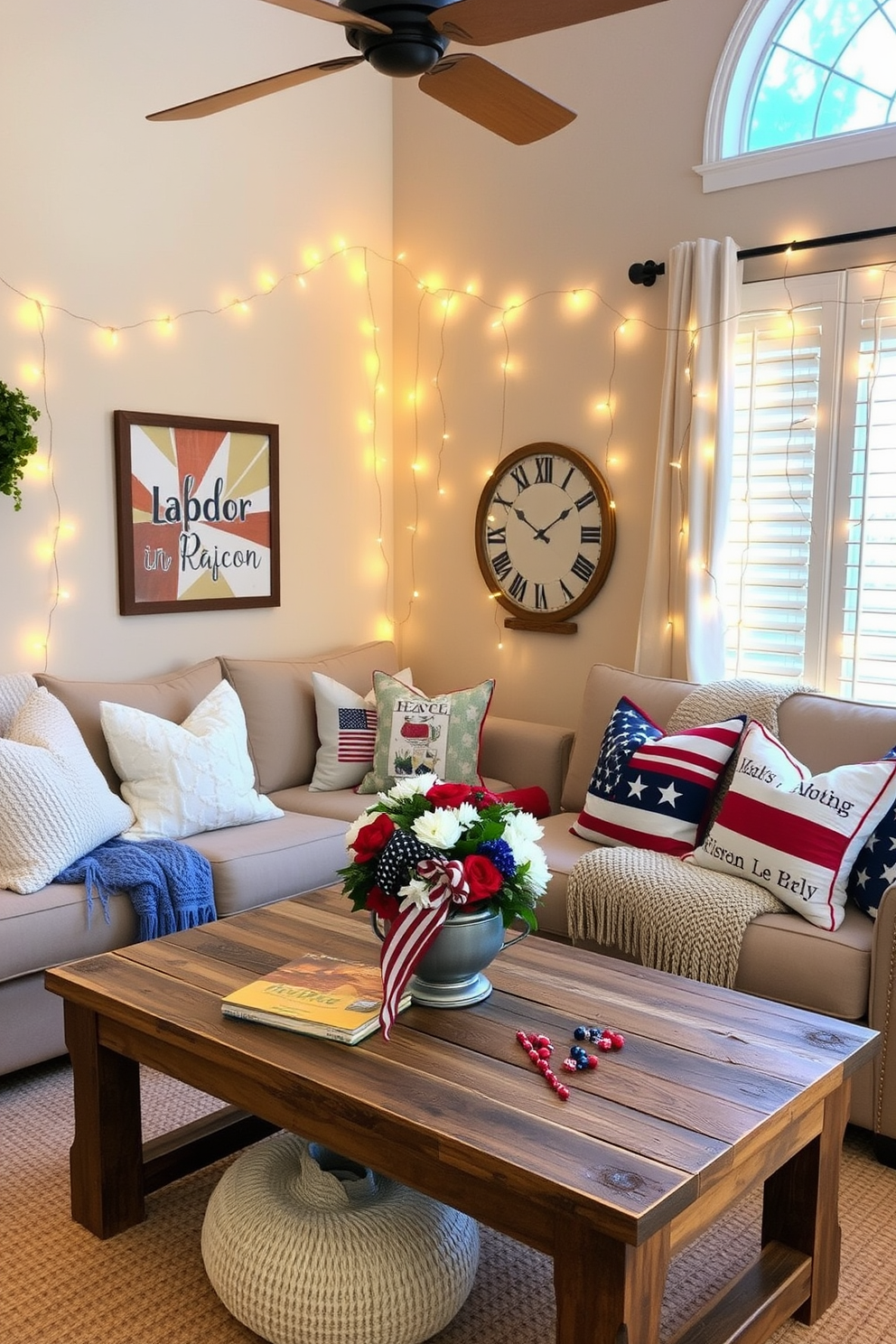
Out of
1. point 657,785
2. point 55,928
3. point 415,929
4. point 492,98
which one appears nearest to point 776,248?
point 492,98

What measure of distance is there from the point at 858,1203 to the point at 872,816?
858mm

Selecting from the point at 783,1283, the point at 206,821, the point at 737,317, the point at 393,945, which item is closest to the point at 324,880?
the point at 206,821

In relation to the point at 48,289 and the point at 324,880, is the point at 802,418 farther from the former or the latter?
the point at 48,289

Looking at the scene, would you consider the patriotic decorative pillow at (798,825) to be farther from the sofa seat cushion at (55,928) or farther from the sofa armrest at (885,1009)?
the sofa seat cushion at (55,928)

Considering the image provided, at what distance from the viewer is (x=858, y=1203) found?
249cm

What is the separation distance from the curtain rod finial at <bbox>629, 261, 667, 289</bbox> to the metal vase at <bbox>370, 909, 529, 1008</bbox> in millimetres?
2613

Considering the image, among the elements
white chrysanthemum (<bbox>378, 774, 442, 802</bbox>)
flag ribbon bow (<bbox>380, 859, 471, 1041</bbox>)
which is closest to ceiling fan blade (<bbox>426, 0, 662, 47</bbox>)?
white chrysanthemum (<bbox>378, 774, 442, 802</bbox>)

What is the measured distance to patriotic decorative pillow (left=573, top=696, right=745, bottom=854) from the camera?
322 centimetres

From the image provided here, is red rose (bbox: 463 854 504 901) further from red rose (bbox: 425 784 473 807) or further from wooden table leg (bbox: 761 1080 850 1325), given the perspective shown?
wooden table leg (bbox: 761 1080 850 1325)

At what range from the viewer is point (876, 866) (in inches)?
110

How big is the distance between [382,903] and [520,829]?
0.29 m

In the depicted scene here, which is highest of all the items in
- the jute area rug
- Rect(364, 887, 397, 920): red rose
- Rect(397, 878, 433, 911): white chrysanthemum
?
Rect(397, 878, 433, 911): white chrysanthemum

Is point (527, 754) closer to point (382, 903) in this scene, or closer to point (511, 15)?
point (382, 903)

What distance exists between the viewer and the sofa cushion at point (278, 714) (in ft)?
13.2
